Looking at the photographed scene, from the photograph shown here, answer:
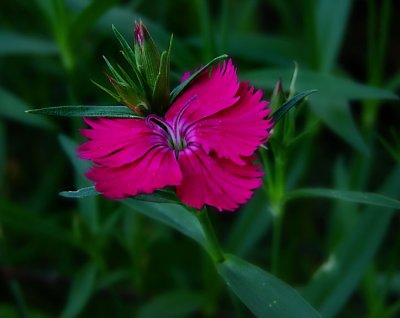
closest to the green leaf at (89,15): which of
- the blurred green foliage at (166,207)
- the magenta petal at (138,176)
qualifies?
the blurred green foliage at (166,207)

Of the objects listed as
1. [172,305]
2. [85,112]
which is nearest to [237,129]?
[85,112]

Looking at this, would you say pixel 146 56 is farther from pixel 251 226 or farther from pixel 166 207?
pixel 251 226

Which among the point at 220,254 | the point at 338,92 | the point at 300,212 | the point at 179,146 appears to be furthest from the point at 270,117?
the point at 300,212

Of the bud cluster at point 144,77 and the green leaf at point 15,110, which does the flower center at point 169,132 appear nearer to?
the bud cluster at point 144,77

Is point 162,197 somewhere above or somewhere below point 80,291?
above

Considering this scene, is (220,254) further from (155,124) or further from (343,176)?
(343,176)

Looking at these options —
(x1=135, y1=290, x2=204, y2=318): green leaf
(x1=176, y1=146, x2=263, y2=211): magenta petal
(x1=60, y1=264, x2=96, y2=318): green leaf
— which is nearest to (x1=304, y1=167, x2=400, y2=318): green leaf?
(x1=135, y1=290, x2=204, y2=318): green leaf
